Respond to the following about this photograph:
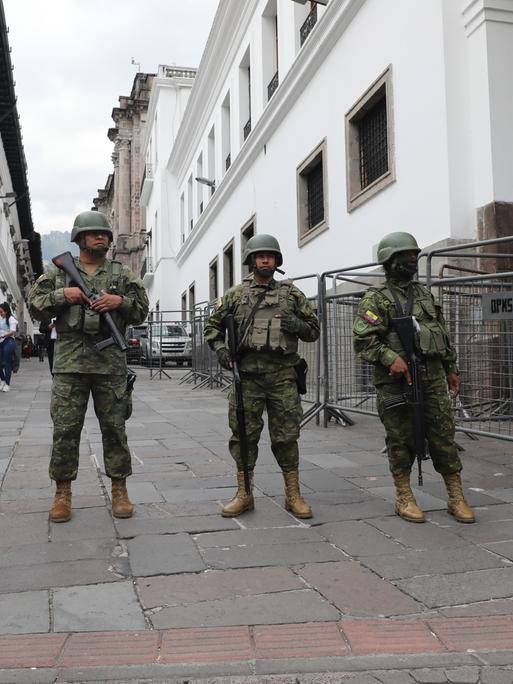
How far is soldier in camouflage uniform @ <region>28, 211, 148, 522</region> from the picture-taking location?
4191 millimetres

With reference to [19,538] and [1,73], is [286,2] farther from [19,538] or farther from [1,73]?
[19,538]

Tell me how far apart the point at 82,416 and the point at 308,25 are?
37.2ft

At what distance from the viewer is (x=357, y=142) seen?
1148 centimetres

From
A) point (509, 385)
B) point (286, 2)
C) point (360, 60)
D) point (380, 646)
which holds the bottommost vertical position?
point (380, 646)

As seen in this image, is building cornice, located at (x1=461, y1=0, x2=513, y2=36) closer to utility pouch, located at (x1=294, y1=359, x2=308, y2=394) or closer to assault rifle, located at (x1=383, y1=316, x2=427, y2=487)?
assault rifle, located at (x1=383, y1=316, x2=427, y2=487)

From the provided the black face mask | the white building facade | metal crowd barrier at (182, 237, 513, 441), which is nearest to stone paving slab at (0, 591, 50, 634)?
the black face mask

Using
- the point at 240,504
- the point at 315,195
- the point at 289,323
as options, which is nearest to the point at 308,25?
the point at 315,195

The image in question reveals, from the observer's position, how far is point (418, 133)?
917cm

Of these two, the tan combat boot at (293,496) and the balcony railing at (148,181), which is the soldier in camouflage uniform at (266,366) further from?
the balcony railing at (148,181)

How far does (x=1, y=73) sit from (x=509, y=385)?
19552 mm

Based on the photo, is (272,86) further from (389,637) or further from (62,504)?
(389,637)

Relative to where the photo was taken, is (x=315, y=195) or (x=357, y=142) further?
(x=315, y=195)

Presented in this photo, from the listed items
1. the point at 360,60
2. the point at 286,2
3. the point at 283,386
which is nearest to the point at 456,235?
the point at 360,60

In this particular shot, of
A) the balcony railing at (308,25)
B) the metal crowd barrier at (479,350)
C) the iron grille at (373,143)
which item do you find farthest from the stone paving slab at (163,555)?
the balcony railing at (308,25)
